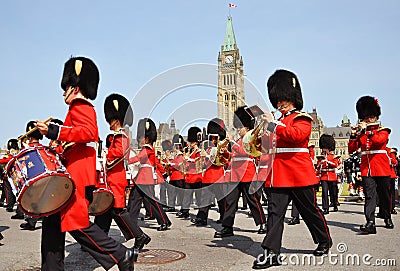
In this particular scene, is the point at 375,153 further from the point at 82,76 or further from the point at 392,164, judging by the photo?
the point at 82,76

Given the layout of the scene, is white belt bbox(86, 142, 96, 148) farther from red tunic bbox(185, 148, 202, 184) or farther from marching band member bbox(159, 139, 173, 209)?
marching band member bbox(159, 139, 173, 209)

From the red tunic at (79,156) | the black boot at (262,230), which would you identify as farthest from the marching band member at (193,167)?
the red tunic at (79,156)

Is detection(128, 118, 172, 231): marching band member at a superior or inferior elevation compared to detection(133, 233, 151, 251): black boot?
superior

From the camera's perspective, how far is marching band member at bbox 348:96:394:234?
22.6 ft

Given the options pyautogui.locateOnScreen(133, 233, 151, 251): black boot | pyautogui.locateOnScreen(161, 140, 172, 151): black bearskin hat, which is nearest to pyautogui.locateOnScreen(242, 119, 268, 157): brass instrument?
pyautogui.locateOnScreen(133, 233, 151, 251): black boot

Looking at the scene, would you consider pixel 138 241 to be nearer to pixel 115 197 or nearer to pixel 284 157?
pixel 115 197

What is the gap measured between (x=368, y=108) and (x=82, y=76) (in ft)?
15.7

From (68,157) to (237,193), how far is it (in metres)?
3.49

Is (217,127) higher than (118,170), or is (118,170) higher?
(217,127)

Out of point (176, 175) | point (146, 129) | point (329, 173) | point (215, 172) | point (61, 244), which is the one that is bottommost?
point (61, 244)

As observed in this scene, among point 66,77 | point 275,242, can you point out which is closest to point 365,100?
point 275,242

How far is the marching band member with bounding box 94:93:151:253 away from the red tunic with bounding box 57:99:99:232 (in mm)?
1477

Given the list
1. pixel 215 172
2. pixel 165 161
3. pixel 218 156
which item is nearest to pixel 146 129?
pixel 218 156

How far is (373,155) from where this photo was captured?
7012 millimetres
